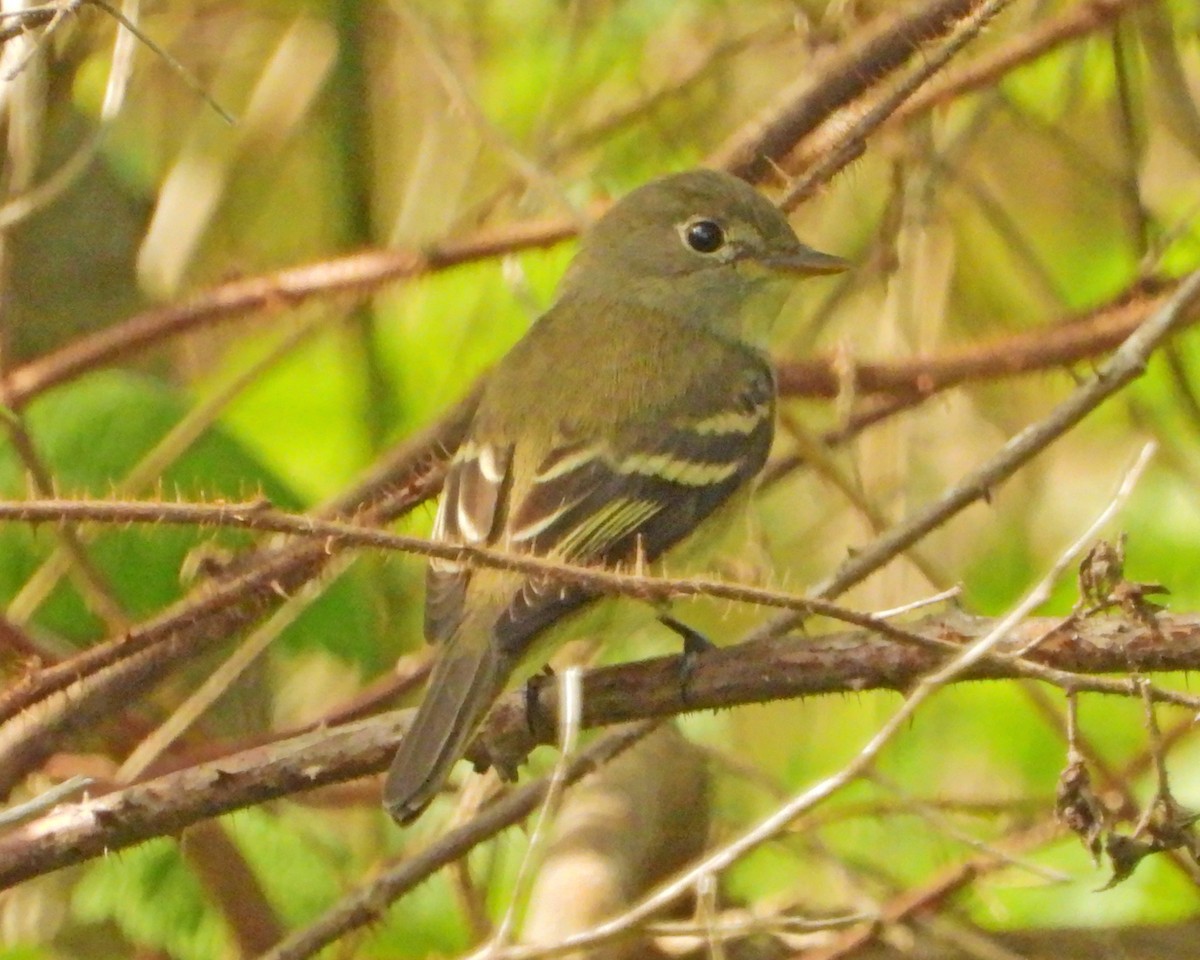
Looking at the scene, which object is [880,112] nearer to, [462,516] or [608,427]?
[608,427]

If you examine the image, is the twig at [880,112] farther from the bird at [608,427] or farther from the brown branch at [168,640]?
the brown branch at [168,640]

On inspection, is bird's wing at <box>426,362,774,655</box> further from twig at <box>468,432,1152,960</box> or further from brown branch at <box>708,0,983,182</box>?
twig at <box>468,432,1152,960</box>

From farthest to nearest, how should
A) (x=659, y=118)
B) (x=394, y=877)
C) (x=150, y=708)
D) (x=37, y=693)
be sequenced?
(x=659, y=118) < (x=150, y=708) < (x=394, y=877) < (x=37, y=693)

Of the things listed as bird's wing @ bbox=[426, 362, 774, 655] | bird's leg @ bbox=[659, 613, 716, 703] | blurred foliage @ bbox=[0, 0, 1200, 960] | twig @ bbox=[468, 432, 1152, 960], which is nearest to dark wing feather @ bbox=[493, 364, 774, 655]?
bird's wing @ bbox=[426, 362, 774, 655]

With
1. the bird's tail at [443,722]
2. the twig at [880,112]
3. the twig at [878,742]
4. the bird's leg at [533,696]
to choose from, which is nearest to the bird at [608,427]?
the bird's tail at [443,722]

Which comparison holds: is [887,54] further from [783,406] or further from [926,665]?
[926,665]

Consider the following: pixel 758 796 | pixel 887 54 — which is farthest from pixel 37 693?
pixel 758 796

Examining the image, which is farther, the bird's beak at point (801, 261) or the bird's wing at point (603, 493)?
the bird's beak at point (801, 261)
